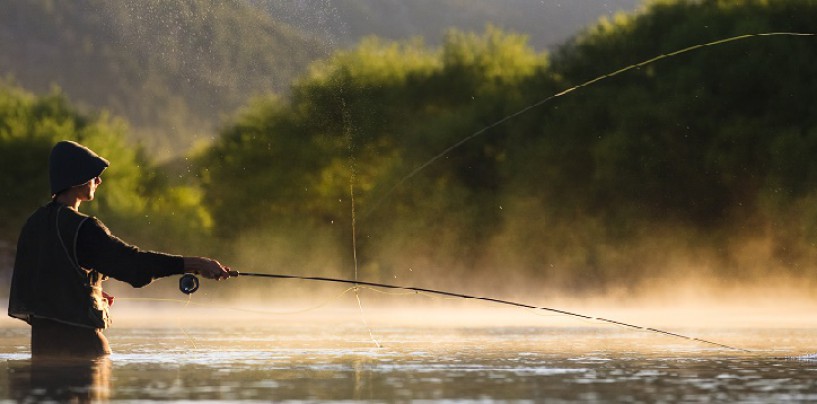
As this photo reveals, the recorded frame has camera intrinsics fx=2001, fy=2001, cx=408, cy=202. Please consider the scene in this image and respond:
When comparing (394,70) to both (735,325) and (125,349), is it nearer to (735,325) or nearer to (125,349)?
(735,325)

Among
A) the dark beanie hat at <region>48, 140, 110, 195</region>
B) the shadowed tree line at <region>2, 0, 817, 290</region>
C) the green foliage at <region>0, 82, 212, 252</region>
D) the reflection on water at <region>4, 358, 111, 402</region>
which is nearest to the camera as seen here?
the reflection on water at <region>4, 358, 111, 402</region>

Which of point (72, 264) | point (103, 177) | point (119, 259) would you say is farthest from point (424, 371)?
point (103, 177)

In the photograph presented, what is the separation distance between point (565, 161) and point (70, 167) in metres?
41.2

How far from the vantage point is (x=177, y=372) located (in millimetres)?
13836

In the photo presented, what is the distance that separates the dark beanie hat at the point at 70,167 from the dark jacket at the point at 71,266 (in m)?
0.17

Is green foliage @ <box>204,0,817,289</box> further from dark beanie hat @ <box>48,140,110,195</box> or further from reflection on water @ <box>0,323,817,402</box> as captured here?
dark beanie hat @ <box>48,140,110,195</box>

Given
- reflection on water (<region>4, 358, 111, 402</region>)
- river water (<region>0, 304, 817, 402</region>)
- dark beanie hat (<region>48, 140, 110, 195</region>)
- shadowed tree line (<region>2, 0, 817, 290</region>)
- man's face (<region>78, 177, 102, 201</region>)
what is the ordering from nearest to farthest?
1. reflection on water (<region>4, 358, 111, 402</region>)
2. river water (<region>0, 304, 817, 402</region>)
3. dark beanie hat (<region>48, 140, 110, 195</region>)
4. man's face (<region>78, 177, 102, 201</region>)
5. shadowed tree line (<region>2, 0, 817, 290</region>)

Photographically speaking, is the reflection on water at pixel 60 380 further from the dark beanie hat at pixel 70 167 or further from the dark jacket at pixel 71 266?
the dark beanie hat at pixel 70 167

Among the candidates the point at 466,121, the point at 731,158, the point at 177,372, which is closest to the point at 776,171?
the point at 731,158

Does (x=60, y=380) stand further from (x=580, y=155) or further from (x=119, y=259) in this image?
(x=580, y=155)

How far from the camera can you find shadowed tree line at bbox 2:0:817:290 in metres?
49.7

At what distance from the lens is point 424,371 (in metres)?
14.0

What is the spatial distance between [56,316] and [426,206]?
44.1 meters

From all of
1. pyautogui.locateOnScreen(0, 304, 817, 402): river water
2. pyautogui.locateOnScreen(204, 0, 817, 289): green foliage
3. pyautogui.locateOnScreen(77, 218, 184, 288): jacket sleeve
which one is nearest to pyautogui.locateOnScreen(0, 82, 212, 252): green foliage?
pyautogui.locateOnScreen(204, 0, 817, 289): green foliage
